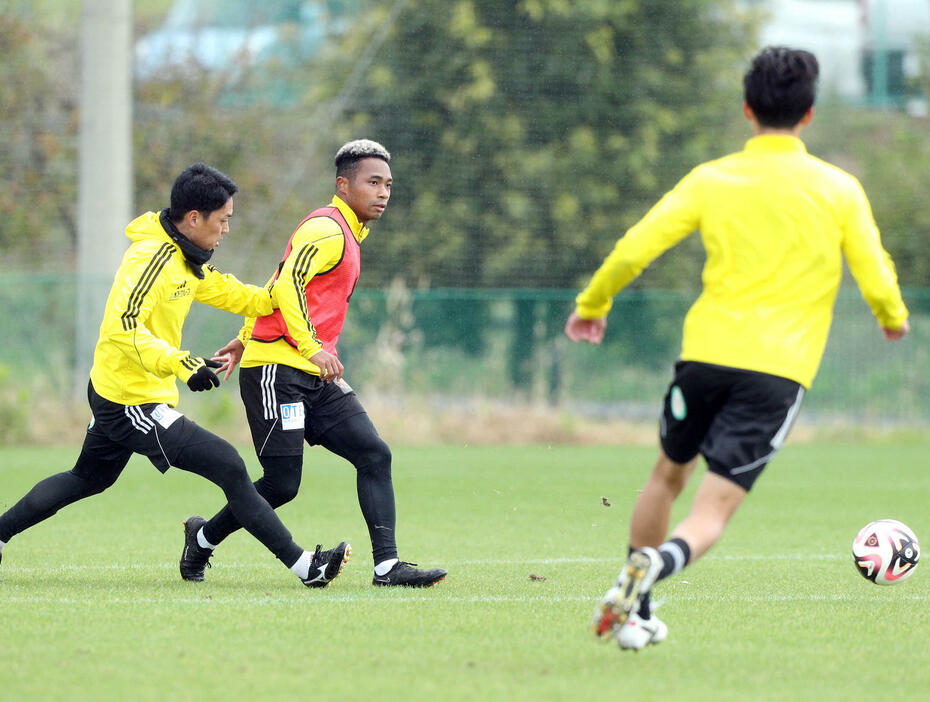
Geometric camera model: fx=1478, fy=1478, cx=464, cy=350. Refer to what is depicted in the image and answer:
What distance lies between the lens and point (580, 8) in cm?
2339

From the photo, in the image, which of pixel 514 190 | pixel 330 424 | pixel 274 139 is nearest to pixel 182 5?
pixel 274 139

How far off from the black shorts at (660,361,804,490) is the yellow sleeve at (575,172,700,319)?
0.37 meters

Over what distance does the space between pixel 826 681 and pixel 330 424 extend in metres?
2.90

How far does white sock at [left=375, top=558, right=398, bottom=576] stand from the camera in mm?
6770

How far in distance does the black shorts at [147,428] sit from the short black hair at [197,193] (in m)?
0.86

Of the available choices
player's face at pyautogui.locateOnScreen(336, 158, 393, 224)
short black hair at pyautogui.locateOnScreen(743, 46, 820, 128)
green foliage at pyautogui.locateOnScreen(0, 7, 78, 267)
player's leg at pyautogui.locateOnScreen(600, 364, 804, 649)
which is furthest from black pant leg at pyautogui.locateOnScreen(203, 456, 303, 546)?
green foliage at pyautogui.locateOnScreen(0, 7, 78, 267)

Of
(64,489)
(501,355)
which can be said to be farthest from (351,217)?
(501,355)

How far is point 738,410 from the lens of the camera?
15.9ft

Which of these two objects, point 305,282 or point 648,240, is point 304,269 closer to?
point 305,282

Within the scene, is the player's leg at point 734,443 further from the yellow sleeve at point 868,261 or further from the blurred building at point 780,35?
the blurred building at point 780,35

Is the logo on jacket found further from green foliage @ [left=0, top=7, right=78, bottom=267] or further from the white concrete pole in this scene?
green foliage @ [left=0, top=7, right=78, bottom=267]

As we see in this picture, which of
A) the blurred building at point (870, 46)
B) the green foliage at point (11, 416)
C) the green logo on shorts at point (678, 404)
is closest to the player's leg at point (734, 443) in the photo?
the green logo on shorts at point (678, 404)

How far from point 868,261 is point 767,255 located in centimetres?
34

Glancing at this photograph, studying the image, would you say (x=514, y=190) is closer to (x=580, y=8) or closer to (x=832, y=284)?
(x=580, y=8)
